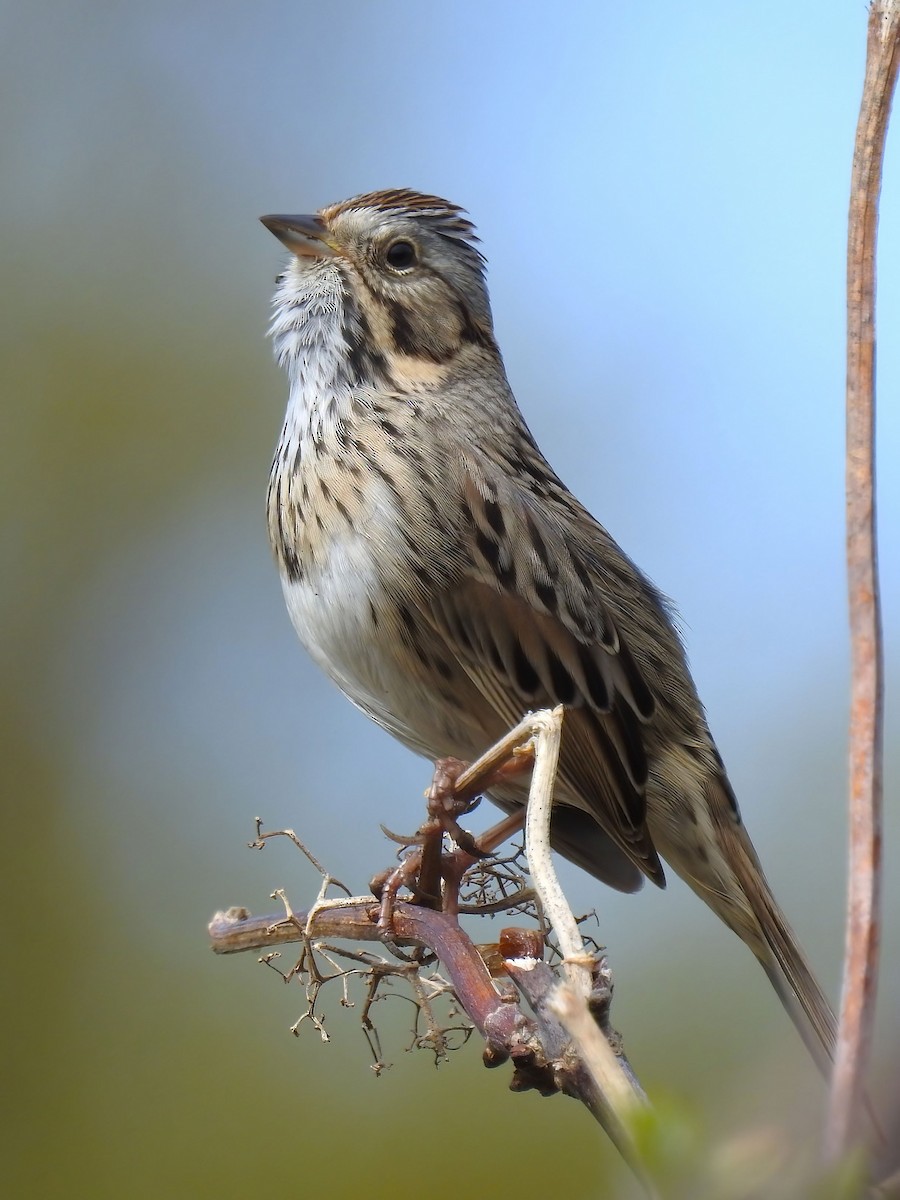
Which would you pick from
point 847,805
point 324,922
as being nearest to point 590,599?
point 324,922

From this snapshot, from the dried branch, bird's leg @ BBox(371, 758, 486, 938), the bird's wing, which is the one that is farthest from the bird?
bird's leg @ BBox(371, 758, 486, 938)

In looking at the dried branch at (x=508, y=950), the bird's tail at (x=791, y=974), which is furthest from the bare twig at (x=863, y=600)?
the bird's tail at (x=791, y=974)

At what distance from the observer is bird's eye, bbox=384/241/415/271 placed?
10.7 ft

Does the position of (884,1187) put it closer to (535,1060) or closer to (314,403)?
(535,1060)

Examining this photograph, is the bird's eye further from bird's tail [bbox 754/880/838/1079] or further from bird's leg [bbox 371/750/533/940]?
bird's leg [bbox 371/750/533/940]

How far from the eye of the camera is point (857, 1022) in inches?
22.5

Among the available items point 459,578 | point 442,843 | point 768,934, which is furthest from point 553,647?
point 442,843

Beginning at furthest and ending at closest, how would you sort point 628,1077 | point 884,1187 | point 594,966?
point 594,966
point 628,1077
point 884,1187

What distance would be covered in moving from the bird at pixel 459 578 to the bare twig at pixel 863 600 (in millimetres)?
1987

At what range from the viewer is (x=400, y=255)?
3.29 meters

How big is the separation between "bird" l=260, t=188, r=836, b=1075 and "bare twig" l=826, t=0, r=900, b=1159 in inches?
78.2

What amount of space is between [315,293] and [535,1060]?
2.50 m

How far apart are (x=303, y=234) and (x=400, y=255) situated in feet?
0.82

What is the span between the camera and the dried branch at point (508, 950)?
81 centimetres
